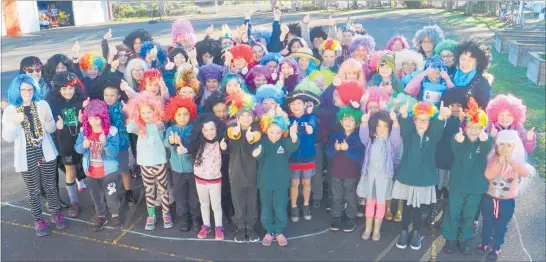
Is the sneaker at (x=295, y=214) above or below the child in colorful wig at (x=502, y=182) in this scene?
below

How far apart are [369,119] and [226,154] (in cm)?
186

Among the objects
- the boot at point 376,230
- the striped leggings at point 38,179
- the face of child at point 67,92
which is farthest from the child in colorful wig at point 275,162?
the striped leggings at point 38,179

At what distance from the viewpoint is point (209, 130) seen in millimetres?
5391

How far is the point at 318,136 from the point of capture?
610cm

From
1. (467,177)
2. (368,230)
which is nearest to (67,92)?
(368,230)

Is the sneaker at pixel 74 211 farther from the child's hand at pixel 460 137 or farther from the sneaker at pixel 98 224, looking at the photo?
the child's hand at pixel 460 137

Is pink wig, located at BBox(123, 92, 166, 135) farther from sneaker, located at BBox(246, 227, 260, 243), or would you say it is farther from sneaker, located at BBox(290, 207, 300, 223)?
sneaker, located at BBox(290, 207, 300, 223)

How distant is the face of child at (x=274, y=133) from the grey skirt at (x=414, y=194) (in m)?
1.54

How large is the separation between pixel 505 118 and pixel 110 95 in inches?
195

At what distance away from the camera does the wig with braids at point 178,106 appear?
5583mm

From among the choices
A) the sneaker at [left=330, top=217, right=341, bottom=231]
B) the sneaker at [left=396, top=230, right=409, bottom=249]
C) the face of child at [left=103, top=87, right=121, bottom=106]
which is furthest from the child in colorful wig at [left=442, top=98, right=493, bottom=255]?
the face of child at [left=103, top=87, right=121, bottom=106]

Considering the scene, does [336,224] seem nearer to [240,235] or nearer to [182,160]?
[240,235]

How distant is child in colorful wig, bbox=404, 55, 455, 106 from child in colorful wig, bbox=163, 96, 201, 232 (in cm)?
300

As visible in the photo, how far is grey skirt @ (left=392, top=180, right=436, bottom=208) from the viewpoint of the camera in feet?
17.5
